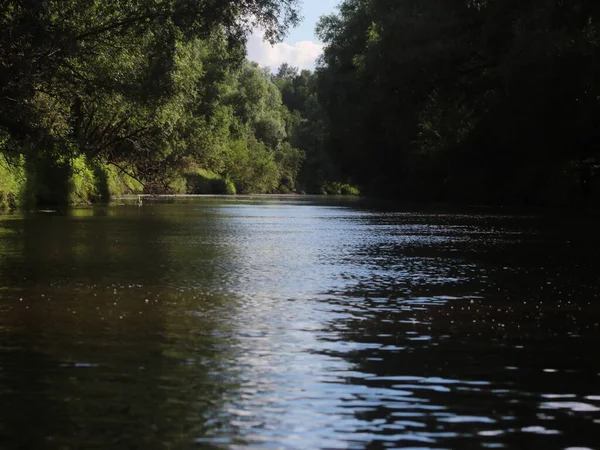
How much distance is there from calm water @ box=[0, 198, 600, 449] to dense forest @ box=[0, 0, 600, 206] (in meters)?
15.3

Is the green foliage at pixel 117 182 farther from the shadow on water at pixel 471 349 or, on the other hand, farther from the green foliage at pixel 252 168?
the shadow on water at pixel 471 349

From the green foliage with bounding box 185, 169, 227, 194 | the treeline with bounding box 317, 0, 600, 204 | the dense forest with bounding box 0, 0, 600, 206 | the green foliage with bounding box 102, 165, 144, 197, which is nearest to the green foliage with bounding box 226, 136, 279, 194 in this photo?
the green foliage with bounding box 185, 169, 227, 194

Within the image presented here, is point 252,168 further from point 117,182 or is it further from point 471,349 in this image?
point 471,349

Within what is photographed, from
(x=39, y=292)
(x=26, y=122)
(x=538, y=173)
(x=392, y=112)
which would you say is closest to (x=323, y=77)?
(x=392, y=112)

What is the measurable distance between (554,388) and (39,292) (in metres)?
7.77

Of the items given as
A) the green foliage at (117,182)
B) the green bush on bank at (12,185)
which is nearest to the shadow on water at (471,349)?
the green bush on bank at (12,185)

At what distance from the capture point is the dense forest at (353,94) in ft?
108

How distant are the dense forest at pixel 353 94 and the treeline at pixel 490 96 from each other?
0.34ft

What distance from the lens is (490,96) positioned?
171 ft

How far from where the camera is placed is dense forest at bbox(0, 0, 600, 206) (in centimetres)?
3278

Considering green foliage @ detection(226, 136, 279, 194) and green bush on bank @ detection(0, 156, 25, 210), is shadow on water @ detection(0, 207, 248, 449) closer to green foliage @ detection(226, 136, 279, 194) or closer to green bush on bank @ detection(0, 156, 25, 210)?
green bush on bank @ detection(0, 156, 25, 210)

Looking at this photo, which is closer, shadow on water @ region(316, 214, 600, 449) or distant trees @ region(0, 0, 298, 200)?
shadow on water @ region(316, 214, 600, 449)

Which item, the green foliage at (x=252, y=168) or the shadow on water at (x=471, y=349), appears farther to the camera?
the green foliage at (x=252, y=168)

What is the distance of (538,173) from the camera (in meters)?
52.0
